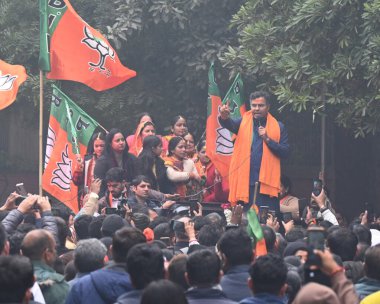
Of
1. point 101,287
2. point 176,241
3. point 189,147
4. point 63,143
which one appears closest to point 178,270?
point 101,287

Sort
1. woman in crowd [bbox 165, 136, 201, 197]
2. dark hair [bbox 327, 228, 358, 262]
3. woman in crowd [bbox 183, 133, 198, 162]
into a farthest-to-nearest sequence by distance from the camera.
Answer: woman in crowd [bbox 183, 133, 198, 162]
woman in crowd [bbox 165, 136, 201, 197]
dark hair [bbox 327, 228, 358, 262]

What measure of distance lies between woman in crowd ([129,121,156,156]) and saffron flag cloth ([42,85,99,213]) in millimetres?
970

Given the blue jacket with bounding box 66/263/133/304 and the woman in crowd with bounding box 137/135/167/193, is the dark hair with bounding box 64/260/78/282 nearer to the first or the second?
the blue jacket with bounding box 66/263/133/304

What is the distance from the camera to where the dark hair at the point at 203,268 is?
6160mm

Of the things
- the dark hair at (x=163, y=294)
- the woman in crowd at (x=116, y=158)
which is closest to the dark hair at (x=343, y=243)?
the dark hair at (x=163, y=294)

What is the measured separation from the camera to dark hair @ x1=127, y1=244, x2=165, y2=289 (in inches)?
238

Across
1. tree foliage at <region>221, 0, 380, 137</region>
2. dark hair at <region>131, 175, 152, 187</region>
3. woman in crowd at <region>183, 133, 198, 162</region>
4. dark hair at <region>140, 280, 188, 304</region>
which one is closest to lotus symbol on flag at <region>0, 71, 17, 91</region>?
dark hair at <region>131, 175, 152, 187</region>

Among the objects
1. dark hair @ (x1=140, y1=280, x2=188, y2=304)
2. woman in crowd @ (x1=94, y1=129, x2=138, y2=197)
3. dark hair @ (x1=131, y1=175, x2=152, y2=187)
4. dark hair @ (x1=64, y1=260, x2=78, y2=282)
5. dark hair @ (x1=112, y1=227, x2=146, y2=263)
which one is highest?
woman in crowd @ (x1=94, y1=129, x2=138, y2=197)

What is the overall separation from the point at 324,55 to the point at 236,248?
778 cm

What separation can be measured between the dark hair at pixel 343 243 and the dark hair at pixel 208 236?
4.04 feet

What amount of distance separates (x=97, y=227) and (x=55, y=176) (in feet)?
11.7

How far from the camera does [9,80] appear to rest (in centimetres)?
1331

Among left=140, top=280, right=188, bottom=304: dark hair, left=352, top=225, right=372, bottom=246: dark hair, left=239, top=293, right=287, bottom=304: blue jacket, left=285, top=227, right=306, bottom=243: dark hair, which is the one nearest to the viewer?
left=140, top=280, right=188, bottom=304: dark hair

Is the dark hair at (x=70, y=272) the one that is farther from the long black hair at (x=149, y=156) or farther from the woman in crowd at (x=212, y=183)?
the woman in crowd at (x=212, y=183)
